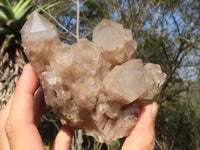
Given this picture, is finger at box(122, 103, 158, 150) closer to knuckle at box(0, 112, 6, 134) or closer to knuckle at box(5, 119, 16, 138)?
knuckle at box(5, 119, 16, 138)

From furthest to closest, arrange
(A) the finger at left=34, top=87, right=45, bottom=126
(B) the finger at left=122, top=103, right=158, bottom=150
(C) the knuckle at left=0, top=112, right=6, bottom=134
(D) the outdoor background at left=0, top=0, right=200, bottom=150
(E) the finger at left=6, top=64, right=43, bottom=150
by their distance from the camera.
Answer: (D) the outdoor background at left=0, top=0, right=200, bottom=150
(A) the finger at left=34, top=87, right=45, bottom=126
(C) the knuckle at left=0, top=112, right=6, bottom=134
(B) the finger at left=122, top=103, right=158, bottom=150
(E) the finger at left=6, top=64, right=43, bottom=150

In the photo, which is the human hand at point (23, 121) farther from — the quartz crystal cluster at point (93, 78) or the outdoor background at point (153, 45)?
the outdoor background at point (153, 45)

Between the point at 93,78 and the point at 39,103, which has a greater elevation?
the point at 93,78

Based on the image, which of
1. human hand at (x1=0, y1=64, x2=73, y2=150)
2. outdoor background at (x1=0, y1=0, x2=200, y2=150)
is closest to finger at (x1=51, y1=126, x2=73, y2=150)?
human hand at (x1=0, y1=64, x2=73, y2=150)

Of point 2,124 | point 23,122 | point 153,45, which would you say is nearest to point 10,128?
point 23,122

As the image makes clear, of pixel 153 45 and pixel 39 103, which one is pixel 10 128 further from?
pixel 153 45

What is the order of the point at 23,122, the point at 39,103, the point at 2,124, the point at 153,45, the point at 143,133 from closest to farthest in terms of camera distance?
1. the point at 23,122
2. the point at 143,133
3. the point at 2,124
4. the point at 39,103
5. the point at 153,45

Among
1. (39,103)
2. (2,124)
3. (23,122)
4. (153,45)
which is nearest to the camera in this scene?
(23,122)

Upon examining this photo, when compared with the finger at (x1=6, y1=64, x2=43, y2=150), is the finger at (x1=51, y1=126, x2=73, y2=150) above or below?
below
